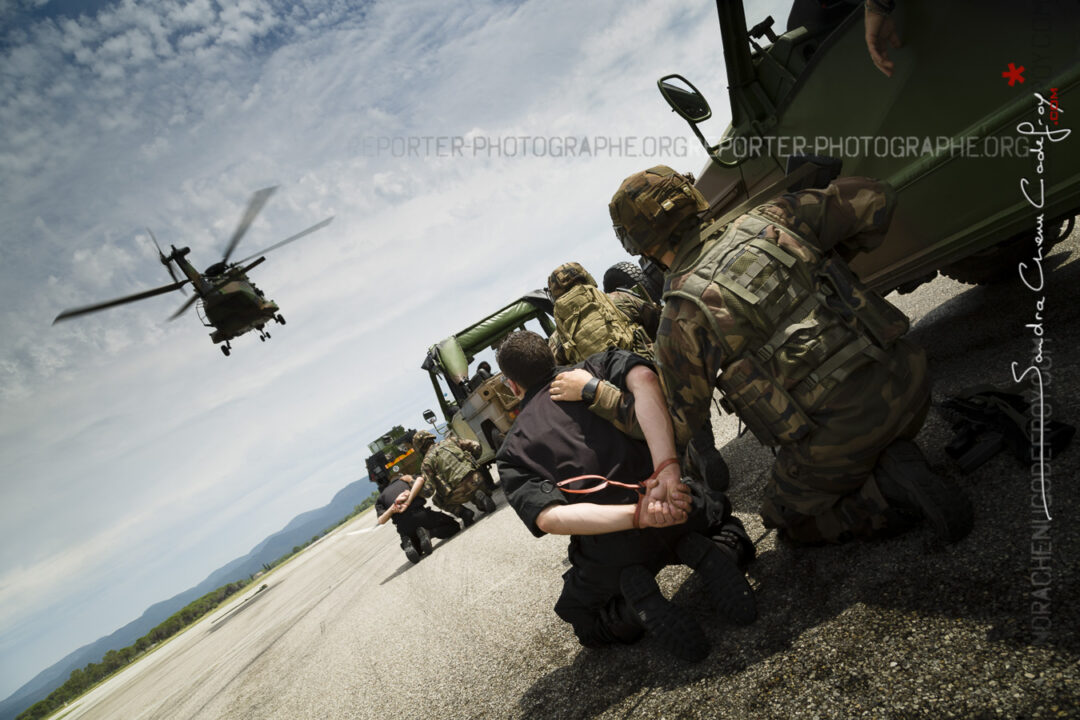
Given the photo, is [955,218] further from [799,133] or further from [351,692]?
[351,692]

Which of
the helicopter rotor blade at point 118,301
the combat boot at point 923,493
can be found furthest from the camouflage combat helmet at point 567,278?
the helicopter rotor blade at point 118,301

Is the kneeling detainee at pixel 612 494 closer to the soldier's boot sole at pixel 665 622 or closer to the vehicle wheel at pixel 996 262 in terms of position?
the soldier's boot sole at pixel 665 622

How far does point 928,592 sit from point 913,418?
58 centimetres

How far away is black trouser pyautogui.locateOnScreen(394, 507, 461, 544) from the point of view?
23.9ft

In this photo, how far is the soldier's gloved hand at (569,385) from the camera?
2.10 meters

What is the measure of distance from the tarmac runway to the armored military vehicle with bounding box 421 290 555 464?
3.43m

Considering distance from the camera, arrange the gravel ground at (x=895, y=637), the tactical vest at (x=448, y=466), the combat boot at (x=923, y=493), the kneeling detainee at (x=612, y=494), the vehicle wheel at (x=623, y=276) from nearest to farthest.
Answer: the gravel ground at (x=895, y=637) → the combat boot at (x=923, y=493) → the kneeling detainee at (x=612, y=494) → the vehicle wheel at (x=623, y=276) → the tactical vest at (x=448, y=466)

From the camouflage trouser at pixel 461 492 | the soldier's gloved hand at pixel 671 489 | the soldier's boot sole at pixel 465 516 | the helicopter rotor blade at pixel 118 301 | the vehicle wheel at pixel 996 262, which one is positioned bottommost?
the soldier's boot sole at pixel 465 516

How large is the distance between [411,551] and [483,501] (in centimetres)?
130

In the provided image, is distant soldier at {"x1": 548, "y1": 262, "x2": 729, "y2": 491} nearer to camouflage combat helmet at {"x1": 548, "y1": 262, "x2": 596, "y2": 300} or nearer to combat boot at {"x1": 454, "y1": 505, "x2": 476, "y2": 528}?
camouflage combat helmet at {"x1": 548, "y1": 262, "x2": 596, "y2": 300}

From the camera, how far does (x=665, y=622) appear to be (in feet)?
6.36

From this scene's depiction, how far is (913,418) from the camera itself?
74.9 inches

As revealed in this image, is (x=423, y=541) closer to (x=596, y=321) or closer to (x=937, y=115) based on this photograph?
(x=596, y=321)

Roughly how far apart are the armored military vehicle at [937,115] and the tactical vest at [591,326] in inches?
50.9
